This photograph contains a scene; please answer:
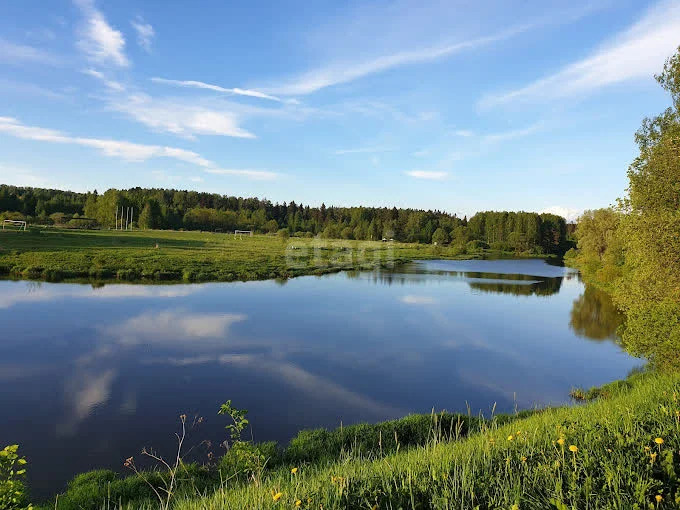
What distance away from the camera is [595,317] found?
92.0ft

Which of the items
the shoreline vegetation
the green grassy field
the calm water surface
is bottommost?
the calm water surface

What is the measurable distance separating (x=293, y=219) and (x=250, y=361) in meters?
127

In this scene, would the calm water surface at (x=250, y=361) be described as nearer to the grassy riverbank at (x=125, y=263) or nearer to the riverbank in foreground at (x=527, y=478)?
the grassy riverbank at (x=125, y=263)

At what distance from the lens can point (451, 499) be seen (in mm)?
3568

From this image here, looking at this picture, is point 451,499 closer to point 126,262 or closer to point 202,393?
point 202,393

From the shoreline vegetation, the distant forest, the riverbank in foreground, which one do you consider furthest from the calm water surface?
the distant forest

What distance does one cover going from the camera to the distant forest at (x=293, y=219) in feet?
316

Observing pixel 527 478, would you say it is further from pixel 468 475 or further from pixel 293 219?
pixel 293 219

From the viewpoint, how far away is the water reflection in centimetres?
2365

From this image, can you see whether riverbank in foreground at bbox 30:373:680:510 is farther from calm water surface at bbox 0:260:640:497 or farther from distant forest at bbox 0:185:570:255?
distant forest at bbox 0:185:570:255

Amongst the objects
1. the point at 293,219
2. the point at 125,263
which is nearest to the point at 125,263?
the point at 125,263

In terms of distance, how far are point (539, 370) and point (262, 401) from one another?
10932mm

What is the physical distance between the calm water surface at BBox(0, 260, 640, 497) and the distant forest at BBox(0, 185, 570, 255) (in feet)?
235

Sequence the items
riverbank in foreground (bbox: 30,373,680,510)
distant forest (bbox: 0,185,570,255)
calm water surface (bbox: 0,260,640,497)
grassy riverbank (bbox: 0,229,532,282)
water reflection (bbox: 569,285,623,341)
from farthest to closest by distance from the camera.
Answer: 1. distant forest (bbox: 0,185,570,255)
2. grassy riverbank (bbox: 0,229,532,282)
3. water reflection (bbox: 569,285,623,341)
4. calm water surface (bbox: 0,260,640,497)
5. riverbank in foreground (bbox: 30,373,680,510)
